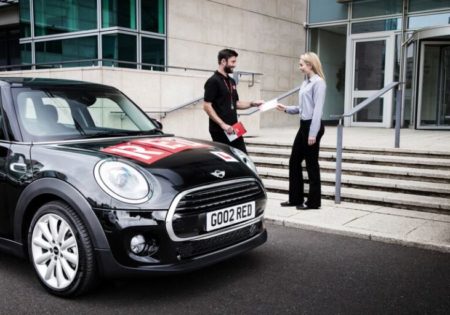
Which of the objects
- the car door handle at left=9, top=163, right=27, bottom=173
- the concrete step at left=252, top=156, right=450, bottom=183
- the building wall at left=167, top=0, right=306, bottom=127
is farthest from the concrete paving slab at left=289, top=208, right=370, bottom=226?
the building wall at left=167, top=0, right=306, bottom=127

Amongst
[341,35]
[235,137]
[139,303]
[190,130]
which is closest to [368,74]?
[341,35]

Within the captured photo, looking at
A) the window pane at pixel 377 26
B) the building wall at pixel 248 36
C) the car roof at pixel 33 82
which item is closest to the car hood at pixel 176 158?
the car roof at pixel 33 82

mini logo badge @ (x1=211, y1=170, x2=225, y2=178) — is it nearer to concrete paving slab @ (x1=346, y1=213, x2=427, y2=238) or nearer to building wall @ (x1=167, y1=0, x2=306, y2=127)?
concrete paving slab @ (x1=346, y1=213, x2=427, y2=238)

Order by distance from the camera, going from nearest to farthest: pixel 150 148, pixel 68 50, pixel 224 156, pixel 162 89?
pixel 150 148
pixel 224 156
pixel 162 89
pixel 68 50

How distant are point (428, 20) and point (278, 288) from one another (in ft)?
40.8

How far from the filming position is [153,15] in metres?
12.4

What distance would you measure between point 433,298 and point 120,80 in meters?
7.01

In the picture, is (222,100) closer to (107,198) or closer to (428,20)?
(107,198)

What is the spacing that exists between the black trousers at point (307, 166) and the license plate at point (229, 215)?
7.81 ft

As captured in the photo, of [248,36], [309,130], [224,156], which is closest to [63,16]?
[248,36]

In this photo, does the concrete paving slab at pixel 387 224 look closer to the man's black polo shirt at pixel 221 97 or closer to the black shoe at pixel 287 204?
the black shoe at pixel 287 204

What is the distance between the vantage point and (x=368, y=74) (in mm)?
14977

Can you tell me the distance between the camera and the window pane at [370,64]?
14.7 m

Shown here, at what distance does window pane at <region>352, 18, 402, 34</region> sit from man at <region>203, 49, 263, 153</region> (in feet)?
32.9
